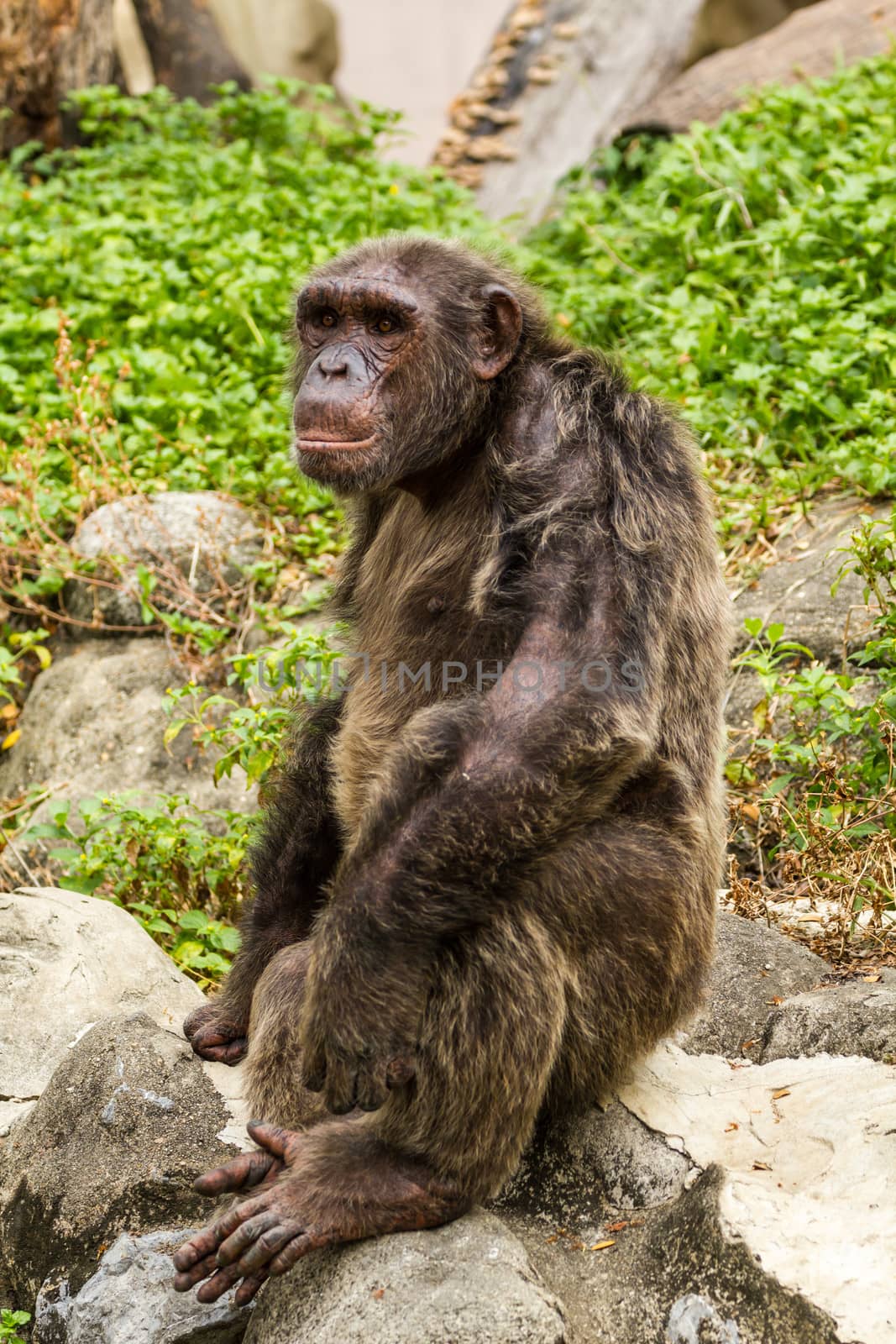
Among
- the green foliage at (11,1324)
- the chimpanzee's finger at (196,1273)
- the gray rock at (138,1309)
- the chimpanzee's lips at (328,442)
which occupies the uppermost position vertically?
the chimpanzee's lips at (328,442)

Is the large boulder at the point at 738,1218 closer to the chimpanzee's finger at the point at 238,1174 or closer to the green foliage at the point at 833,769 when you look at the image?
the chimpanzee's finger at the point at 238,1174

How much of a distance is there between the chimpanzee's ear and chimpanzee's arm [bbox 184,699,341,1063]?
117 cm

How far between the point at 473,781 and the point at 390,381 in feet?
4.06

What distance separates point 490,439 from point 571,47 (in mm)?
9480

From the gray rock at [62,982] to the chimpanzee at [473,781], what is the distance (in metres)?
0.45

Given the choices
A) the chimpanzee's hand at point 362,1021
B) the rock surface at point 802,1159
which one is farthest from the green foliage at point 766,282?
the chimpanzee's hand at point 362,1021

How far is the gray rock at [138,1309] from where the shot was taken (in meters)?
3.24

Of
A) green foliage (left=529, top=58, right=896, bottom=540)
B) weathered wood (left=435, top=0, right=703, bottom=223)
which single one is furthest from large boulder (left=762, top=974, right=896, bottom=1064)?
A: weathered wood (left=435, top=0, right=703, bottom=223)

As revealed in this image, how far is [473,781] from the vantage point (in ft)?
10.2

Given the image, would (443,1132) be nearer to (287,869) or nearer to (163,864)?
(287,869)

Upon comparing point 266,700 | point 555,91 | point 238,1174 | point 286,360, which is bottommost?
point 266,700

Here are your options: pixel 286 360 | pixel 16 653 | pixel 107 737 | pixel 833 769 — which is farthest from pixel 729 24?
pixel 833 769

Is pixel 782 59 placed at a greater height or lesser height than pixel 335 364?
greater

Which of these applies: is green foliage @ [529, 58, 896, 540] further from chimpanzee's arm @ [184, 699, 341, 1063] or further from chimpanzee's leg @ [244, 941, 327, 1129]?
chimpanzee's leg @ [244, 941, 327, 1129]
